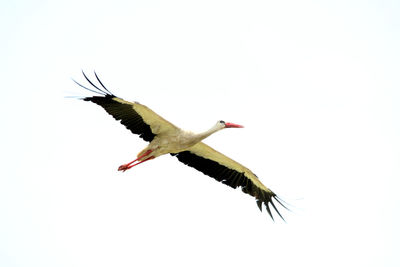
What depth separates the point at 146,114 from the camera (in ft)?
49.4

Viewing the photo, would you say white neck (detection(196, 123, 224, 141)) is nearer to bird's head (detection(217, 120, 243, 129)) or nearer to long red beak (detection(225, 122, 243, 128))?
bird's head (detection(217, 120, 243, 129))

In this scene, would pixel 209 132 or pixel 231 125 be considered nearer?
pixel 209 132

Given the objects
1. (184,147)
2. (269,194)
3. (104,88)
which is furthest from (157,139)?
(269,194)

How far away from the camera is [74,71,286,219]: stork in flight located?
49.1 ft

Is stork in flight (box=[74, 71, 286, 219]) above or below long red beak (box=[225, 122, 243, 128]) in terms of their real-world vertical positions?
below

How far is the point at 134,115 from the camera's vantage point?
599 inches

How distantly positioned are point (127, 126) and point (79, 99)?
1275mm

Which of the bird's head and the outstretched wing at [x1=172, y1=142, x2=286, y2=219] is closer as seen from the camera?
the bird's head

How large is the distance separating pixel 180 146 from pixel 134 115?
3.89 ft

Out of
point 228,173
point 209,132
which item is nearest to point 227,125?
point 209,132

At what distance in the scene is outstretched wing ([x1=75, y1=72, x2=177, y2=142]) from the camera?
48.6ft

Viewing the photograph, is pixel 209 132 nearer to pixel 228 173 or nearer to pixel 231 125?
pixel 231 125

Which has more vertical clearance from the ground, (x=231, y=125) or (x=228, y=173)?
(x=231, y=125)

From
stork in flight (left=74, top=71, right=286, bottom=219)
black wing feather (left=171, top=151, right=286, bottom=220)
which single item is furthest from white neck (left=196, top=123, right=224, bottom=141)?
black wing feather (left=171, top=151, right=286, bottom=220)
